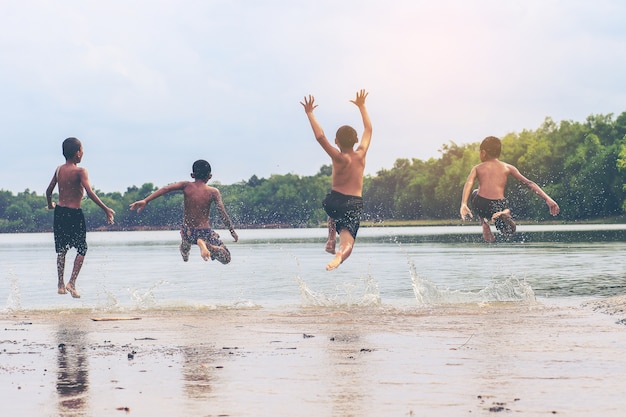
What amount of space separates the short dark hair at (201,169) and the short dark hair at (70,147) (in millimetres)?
1871

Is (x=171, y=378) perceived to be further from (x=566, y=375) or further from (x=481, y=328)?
(x=481, y=328)

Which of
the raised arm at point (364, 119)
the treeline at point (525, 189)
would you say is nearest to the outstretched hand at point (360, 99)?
the raised arm at point (364, 119)

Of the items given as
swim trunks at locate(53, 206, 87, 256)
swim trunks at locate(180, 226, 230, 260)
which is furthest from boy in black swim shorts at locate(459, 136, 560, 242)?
swim trunks at locate(53, 206, 87, 256)

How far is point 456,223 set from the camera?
17700 cm

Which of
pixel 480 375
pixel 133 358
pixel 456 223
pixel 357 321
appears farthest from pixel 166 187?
pixel 456 223

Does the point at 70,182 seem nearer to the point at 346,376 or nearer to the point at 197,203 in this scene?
the point at 197,203

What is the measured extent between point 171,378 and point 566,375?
3.70 metres

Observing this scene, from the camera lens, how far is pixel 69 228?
17.5 m

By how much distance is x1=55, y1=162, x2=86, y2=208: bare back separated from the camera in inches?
670

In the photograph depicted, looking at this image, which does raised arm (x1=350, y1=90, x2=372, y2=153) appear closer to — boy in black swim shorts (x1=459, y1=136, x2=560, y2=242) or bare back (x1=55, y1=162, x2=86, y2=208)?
boy in black swim shorts (x1=459, y1=136, x2=560, y2=242)

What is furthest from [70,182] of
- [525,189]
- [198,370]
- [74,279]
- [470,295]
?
[525,189]

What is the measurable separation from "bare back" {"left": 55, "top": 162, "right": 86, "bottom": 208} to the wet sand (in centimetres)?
191

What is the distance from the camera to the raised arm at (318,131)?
1341 centimetres

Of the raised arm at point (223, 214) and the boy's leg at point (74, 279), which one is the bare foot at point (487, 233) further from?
the boy's leg at point (74, 279)
